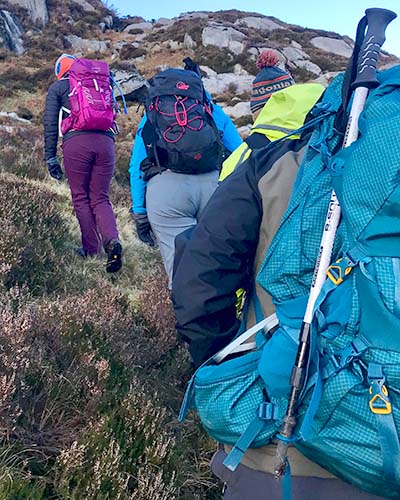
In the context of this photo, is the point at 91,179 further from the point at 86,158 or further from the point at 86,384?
the point at 86,384

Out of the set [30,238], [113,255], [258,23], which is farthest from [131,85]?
[30,238]

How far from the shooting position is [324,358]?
Result: 132 centimetres

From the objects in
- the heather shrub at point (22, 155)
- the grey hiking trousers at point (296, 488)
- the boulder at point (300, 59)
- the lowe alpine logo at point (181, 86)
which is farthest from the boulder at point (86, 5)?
the grey hiking trousers at point (296, 488)

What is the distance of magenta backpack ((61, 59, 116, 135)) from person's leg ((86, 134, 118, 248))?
0.24m

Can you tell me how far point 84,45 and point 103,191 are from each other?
29.3 meters

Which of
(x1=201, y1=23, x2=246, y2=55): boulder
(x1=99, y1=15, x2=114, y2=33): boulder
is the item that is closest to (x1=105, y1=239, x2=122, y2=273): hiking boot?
(x1=201, y1=23, x2=246, y2=55): boulder

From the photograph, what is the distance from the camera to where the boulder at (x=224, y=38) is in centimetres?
3231

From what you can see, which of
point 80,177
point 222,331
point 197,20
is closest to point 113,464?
point 222,331

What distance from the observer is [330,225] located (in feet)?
4.37

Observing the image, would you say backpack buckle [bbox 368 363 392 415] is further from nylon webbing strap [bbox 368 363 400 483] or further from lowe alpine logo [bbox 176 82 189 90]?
lowe alpine logo [bbox 176 82 189 90]

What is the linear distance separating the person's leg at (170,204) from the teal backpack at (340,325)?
7.51 ft

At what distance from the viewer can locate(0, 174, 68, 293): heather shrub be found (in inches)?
173

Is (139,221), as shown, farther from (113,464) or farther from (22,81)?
(22,81)

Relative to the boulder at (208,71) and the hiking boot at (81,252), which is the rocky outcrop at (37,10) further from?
the hiking boot at (81,252)
